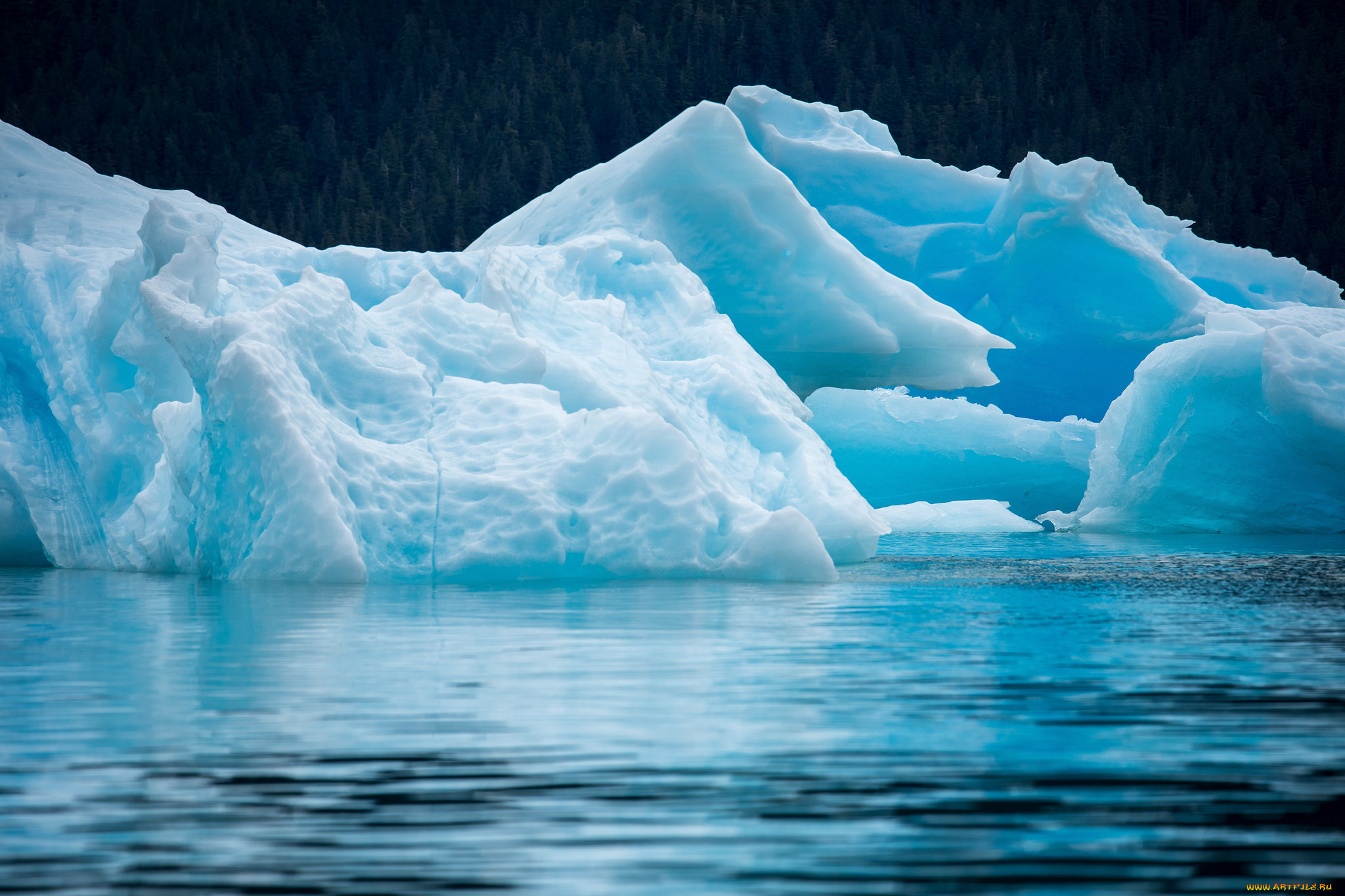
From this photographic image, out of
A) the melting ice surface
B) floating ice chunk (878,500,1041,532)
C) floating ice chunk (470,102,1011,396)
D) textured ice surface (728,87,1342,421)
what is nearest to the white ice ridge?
the melting ice surface

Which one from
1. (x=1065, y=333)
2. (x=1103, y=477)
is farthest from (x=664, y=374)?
(x=1065, y=333)

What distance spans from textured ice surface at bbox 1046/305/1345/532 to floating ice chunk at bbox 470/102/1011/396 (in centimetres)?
176

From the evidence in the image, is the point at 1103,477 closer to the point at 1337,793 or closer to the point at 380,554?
the point at 380,554

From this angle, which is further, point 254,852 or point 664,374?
point 664,374

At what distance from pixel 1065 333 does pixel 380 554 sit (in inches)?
514

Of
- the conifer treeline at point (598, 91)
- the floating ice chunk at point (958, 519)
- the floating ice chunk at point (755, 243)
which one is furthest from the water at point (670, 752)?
the conifer treeline at point (598, 91)

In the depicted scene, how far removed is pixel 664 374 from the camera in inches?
434

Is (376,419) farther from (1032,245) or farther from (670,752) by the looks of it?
(1032,245)

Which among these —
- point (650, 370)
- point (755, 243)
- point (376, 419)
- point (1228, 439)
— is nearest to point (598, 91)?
point (755, 243)

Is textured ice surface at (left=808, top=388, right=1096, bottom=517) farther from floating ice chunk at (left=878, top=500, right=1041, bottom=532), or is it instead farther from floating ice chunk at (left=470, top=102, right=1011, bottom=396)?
floating ice chunk at (left=470, top=102, right=1011, bottom=396)

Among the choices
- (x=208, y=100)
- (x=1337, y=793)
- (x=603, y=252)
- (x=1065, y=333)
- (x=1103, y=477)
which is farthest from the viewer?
(x=208, y=100)

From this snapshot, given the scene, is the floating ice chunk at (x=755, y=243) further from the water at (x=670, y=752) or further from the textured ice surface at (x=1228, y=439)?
the water at (x=670, y=752)

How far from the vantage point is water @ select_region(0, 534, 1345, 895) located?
2.52 metres

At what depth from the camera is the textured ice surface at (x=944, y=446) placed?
16766mm
